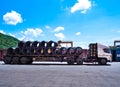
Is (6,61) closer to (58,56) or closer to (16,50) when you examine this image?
(16,50)

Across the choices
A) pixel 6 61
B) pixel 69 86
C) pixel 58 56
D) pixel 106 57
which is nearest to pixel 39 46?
pixel 58 56

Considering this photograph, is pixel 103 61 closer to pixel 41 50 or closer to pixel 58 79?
pixel 41 50

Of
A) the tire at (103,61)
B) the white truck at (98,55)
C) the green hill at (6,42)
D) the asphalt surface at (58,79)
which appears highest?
the green hill at (6,42)

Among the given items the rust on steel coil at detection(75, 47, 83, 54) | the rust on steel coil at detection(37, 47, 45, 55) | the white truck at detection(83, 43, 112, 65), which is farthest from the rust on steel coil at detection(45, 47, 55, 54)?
the white truck at detection(83, 43, 112, 65)

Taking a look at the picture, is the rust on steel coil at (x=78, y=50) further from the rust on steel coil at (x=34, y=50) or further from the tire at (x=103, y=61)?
the rust on steel coil at (x=34, y=50)

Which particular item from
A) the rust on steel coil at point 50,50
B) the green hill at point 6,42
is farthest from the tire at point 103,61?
the green hill at point 6,42

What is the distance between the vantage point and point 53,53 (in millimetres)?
33156

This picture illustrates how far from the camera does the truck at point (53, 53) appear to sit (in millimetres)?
32531

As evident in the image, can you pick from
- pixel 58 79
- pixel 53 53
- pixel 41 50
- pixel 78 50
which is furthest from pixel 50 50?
pixel 58 79

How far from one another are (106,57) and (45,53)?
28.2ft

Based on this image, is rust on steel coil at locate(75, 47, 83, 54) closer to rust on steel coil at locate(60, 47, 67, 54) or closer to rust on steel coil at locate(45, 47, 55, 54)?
rust on steel coil at locate(60, 47, 67, 54)

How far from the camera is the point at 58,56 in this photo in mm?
32969

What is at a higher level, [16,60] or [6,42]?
[6,42]

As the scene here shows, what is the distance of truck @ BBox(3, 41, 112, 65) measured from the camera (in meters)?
32.5
